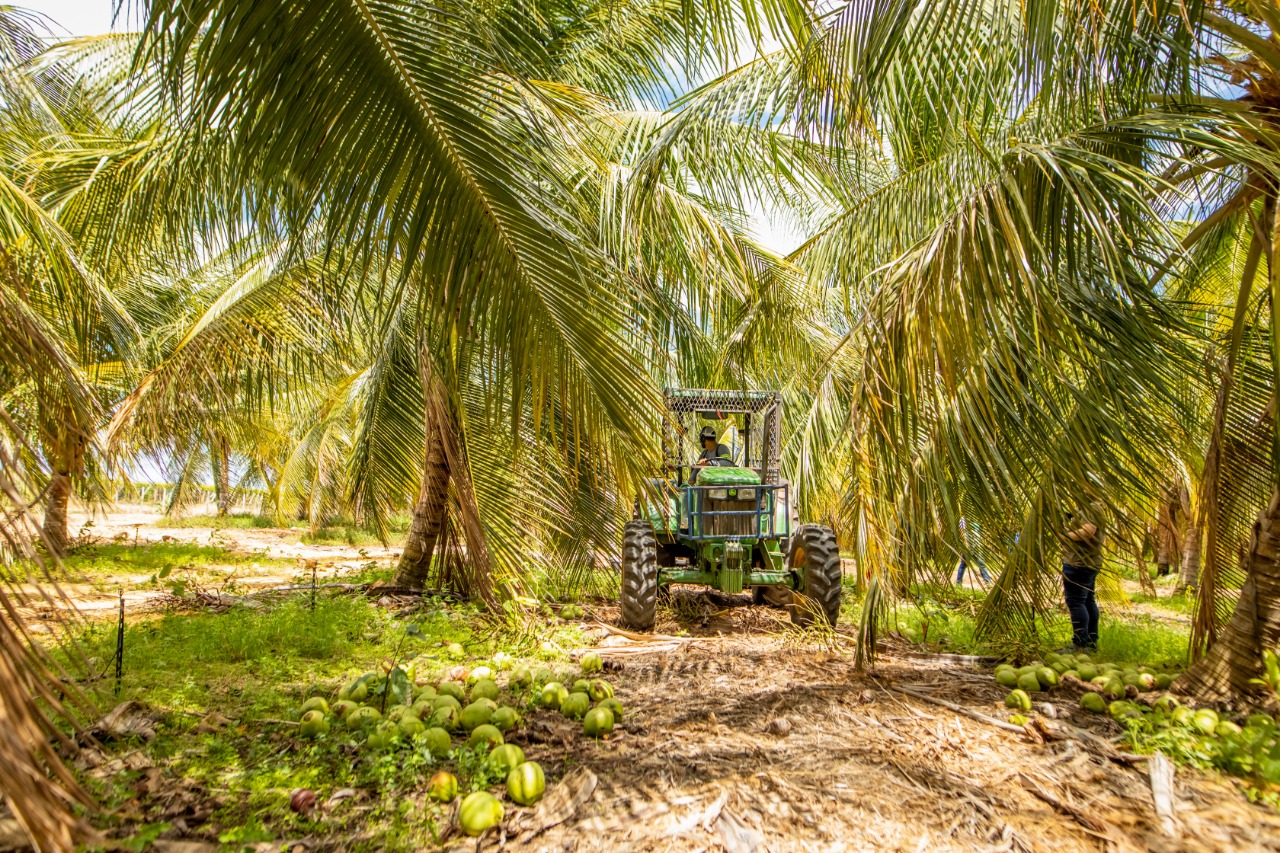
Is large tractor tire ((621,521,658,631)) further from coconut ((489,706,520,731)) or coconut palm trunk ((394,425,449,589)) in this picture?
coconut ((489,706,520,731))

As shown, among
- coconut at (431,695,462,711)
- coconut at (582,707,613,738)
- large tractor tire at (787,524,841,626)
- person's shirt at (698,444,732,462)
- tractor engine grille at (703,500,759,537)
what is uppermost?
person's shirt at (698,444,732,462)

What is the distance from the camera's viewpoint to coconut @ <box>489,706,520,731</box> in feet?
11.2

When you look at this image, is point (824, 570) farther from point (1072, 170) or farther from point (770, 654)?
point (1072, 170)

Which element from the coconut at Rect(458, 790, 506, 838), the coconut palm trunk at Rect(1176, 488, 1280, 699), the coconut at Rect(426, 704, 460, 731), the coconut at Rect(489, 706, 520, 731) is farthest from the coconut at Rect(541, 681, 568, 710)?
the coconut palm trunk at Rect(1176, 488, 1280, 699)

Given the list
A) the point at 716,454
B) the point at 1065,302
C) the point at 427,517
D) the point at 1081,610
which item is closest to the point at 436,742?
the point at 1065,302

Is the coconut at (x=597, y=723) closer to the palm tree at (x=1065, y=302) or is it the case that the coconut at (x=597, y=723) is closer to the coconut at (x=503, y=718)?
the coconut at (x=503, y=718)

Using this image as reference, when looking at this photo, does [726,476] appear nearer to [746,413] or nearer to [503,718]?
[746,413]

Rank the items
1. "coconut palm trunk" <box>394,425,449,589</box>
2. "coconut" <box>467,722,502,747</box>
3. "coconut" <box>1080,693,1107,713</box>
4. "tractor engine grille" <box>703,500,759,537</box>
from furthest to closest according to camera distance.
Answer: "tractor engine grille" <box>703,500,759,537</box> → "coconut palm trunk" <box>394,425,449,589</box> → "coconut" <box>1080,693,1107,713</box> → "coconut" <box>467,722,502,747</box>

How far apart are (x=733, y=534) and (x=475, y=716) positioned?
4.19m

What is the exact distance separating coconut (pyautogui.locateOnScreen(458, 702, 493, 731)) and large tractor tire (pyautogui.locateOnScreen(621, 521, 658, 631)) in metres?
2.97

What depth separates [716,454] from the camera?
8227mm

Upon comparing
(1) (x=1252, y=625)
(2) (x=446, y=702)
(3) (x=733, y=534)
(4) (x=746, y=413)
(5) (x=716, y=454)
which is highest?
(4) (x=746, y=413)

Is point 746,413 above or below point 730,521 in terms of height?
above

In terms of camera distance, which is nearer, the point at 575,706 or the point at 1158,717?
the point at 1158,717
